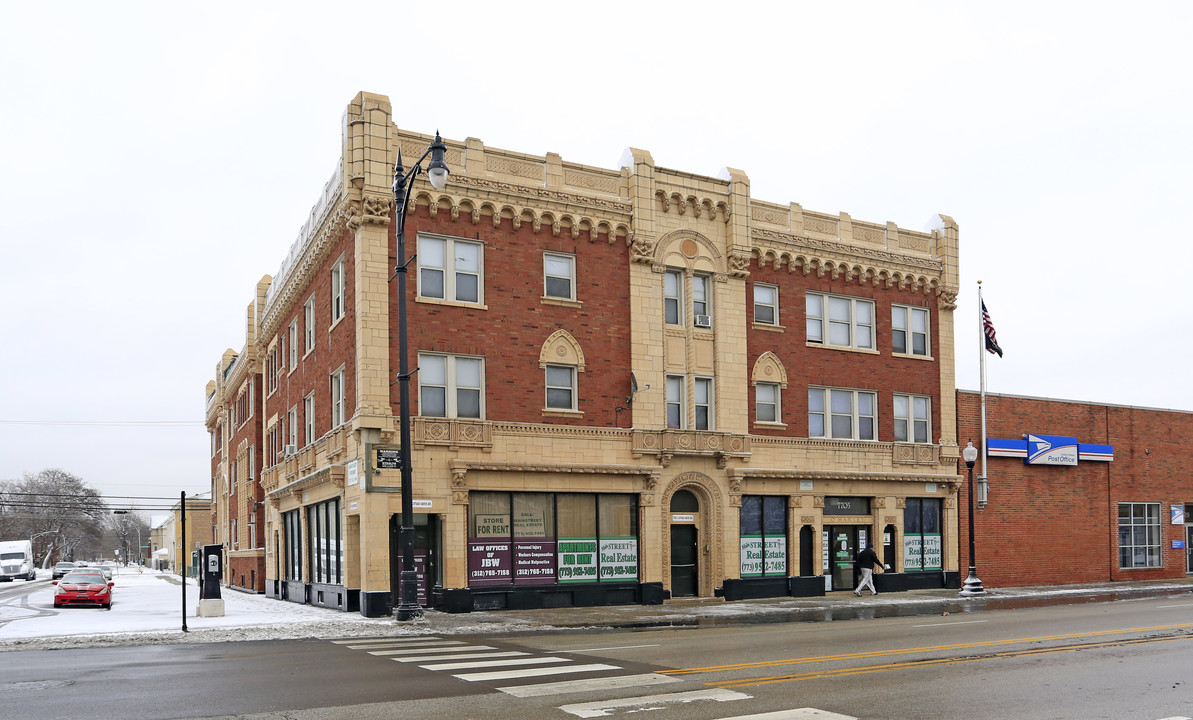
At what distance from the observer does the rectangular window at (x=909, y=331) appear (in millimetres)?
35094

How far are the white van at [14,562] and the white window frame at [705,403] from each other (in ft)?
227

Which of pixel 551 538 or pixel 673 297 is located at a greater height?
pixel 673 297

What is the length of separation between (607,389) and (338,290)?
804 cm

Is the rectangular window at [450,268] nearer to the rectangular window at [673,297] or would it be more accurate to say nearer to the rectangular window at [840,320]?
the rectangular window at [673,297]

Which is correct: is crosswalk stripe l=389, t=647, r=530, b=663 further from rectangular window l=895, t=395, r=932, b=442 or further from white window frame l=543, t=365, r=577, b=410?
rectangular window l=895, t=395, r=932, b=442

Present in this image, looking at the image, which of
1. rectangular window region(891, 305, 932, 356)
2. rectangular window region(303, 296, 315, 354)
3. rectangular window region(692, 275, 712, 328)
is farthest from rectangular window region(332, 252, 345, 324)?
rectangular window region(891, 305, 932, 356)

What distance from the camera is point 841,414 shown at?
33.6 meters

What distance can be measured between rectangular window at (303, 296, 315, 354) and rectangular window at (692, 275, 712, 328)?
11.8 meters

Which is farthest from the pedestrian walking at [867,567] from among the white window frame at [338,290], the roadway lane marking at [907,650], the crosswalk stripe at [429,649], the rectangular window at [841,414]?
the crosswalk stripe at [429,649]

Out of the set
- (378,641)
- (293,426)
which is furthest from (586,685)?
(293,426)

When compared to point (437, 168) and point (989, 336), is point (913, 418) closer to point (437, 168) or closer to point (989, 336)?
point (989, 336)

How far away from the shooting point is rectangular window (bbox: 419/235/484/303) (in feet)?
88.3

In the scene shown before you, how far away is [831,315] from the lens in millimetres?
33812

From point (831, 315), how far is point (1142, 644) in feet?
60.8
